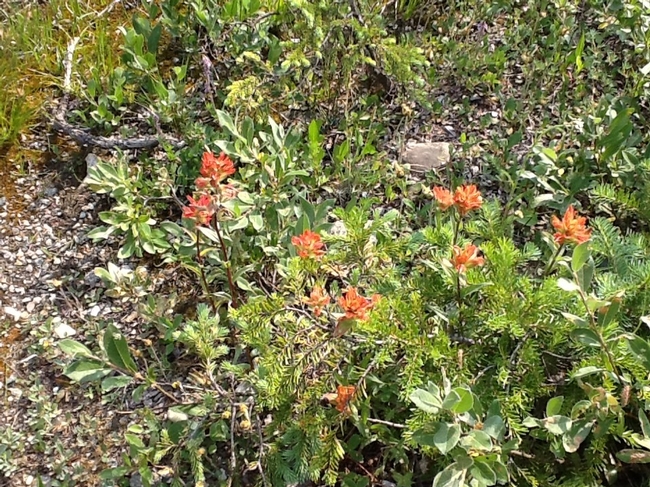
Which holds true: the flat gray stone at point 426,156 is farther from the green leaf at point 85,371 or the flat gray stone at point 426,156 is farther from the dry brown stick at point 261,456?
the green leaf at point 85,371

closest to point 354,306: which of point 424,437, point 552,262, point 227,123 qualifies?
point 424,437

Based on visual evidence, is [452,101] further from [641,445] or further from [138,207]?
[641,445]

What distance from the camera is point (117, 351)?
209 cm

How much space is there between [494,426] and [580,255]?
1.52 ft

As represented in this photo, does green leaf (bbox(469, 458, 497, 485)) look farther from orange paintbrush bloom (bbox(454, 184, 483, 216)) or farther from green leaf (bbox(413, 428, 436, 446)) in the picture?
orange paintbrush bloom (bbox(454, 184, 483, 216))

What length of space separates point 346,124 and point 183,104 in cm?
72

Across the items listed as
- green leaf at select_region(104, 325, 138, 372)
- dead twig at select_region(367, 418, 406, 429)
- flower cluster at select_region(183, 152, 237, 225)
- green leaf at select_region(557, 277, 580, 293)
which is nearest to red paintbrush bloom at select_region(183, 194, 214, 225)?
flower cluster at select_region(183, 152, 237, 225)

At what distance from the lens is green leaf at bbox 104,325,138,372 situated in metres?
2.08

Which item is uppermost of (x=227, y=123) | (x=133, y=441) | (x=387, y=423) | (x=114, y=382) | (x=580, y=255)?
(x=580, y=255)

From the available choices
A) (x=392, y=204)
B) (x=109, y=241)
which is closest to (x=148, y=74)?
(x=109, y=241)

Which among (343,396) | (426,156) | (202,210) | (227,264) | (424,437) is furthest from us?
(426,156)

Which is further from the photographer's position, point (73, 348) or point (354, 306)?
point (73, 348)

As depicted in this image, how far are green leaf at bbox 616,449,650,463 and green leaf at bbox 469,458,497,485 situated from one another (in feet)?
1.13

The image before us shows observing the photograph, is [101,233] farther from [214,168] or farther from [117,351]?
[214,168]
